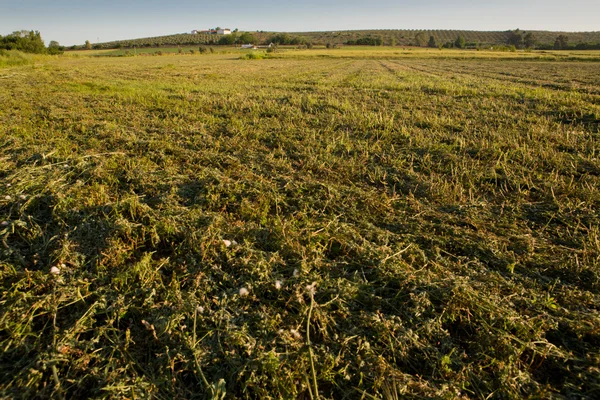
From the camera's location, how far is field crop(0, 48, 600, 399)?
67.6 inches

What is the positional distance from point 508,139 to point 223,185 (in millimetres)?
5286

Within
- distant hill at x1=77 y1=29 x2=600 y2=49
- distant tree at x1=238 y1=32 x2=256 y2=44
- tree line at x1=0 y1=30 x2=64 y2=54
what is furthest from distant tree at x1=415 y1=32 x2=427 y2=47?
tree line at x1=0 y1=30 x2=64 y2=54

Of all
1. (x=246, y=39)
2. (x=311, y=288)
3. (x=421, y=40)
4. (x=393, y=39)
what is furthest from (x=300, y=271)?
(x=421, y=40)

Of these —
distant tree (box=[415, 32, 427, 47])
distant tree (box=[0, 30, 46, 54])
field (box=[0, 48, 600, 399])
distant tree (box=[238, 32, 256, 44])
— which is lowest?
field (box=[0, 48, 600, 399])

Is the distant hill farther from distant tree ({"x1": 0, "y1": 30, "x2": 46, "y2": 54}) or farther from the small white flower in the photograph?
the small white flower

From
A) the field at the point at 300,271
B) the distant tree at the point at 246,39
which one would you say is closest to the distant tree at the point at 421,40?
the distant tree at the point at 246,39

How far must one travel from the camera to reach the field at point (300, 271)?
1.72 metres

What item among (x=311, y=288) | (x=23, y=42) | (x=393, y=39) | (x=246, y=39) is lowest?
(x=311, y=288)

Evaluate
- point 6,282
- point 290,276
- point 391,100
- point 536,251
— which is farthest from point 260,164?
point 391,100

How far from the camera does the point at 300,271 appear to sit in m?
2.39

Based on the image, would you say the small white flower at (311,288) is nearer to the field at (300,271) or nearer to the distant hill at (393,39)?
the field at (300,271)

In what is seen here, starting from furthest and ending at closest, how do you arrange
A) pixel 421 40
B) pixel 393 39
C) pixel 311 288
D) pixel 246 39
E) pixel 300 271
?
pixel 421 40 → pixel 246 39 → pixel 393 39 → pixel 300 271 → pixel 311 288

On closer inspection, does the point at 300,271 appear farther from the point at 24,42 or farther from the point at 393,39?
the point at 393,39

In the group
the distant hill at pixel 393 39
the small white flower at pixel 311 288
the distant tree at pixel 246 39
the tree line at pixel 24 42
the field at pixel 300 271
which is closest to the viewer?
the field at pixel 300 271
